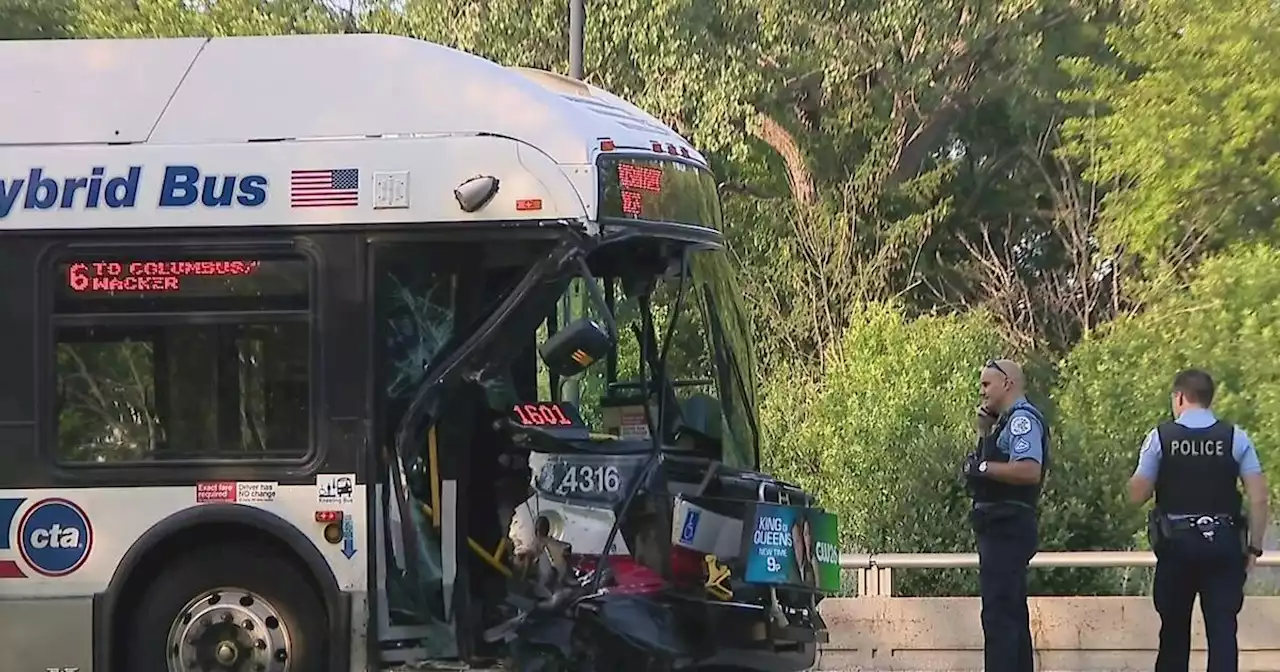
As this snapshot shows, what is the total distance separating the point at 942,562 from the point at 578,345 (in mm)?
3923

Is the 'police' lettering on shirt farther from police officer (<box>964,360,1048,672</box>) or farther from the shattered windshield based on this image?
the shattered windshield

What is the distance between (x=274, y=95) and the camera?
25.4 feet

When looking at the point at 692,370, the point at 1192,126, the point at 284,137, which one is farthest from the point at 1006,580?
the point at 1192,126

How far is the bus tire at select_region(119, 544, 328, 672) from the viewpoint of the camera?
24.6 feet

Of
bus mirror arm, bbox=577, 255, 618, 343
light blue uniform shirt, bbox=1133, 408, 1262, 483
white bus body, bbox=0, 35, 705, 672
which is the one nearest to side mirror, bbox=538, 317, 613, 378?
bus mirror arm, bbox=577, 255, 618, 343

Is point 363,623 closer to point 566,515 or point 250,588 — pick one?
point 250,588

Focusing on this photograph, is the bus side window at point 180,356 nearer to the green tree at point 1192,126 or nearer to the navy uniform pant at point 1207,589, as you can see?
the navy uniform pant at point 1207,589

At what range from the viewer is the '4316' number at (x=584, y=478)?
7617 millimetres

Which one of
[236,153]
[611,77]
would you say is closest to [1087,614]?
[236,153]

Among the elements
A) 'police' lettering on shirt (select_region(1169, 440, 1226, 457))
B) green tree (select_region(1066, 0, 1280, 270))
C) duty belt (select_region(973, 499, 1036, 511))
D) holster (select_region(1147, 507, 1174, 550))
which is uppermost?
green tree (select_region(1066, 0, 1280, 270))

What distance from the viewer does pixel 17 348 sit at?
754 centimetres

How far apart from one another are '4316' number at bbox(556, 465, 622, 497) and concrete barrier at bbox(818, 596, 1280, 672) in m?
2.95

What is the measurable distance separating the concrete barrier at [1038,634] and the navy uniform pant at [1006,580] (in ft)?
5.94

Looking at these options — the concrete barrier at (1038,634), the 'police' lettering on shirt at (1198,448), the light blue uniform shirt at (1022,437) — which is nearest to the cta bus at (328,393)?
the light blue uniform shirt at (1022,437)
